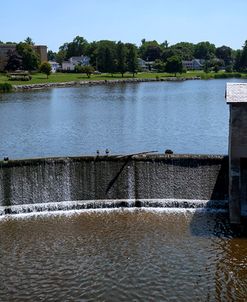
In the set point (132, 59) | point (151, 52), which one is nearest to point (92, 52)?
point (132, 59)

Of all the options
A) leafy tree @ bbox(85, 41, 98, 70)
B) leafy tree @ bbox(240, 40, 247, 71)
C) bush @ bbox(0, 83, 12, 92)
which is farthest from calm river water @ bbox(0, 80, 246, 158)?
leafy tree @ bbox(240, 40, 247, 71)

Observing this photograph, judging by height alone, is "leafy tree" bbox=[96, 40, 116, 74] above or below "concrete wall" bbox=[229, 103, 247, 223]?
above

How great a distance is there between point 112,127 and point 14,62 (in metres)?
81.1

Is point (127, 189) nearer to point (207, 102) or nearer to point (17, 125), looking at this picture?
point (17, 125)

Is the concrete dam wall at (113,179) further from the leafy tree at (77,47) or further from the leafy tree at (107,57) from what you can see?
the leafy tree at (77,47)

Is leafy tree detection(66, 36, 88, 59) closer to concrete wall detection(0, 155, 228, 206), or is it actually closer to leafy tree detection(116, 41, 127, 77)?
leafy tree detection(116, 41, 127, 77)

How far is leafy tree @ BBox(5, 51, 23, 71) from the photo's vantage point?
381 feet

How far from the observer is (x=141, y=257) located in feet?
57.3

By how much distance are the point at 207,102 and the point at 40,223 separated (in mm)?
41420

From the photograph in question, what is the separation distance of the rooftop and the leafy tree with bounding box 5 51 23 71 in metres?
99.9

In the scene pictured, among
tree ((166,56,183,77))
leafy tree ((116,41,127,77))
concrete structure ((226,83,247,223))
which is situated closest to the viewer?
concrete structure ((226,83,247,223))

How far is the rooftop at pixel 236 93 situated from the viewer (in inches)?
774

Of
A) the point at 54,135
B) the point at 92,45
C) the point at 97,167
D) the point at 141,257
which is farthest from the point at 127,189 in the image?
the point at 92,45

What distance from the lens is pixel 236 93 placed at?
20.4 metres
